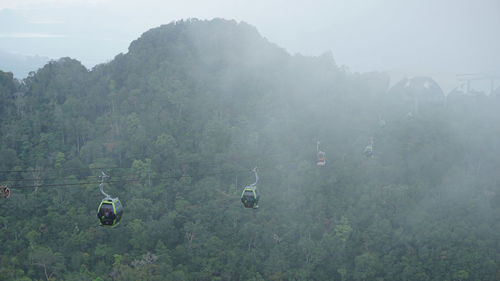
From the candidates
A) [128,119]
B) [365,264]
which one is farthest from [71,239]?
[365,264]

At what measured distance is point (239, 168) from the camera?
3528 centimetres

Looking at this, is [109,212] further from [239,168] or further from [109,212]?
[239,168]

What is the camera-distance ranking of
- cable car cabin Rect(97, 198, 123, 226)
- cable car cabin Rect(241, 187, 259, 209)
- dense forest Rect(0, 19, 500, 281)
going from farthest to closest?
dense forest Rect(0, 19, 500, 281)
cable car cabin Rect(241, 187, 259, 209)
cable car cabin Rect(97, 198, 123, 226)

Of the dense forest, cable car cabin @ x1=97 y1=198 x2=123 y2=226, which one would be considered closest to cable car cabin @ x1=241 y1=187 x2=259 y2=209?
cable car cabin @ x1=97 y1=198 x2=123 y2=226

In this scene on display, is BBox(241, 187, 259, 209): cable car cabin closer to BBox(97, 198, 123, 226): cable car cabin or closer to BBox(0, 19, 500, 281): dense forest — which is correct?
BBox(97, 198, 123, 226): cable car cabin

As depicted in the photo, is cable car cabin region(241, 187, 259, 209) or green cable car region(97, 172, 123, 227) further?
cable car cabin region(241, 187, 259, 209)

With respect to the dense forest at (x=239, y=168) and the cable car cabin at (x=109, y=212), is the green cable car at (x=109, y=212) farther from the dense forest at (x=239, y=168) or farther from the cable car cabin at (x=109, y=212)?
the dense forest at (x=239, y=168)

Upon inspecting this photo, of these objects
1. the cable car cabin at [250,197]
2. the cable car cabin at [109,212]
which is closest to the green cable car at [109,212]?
the cable car cabin at [109,212]

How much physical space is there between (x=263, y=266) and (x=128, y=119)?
62.7ft

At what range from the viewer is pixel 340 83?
46906mm

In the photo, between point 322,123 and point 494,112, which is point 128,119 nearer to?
point 322,123

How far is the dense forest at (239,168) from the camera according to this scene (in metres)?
28.2

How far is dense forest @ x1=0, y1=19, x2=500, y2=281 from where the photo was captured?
28188 mm

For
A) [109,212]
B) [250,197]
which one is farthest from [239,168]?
[109,212]
